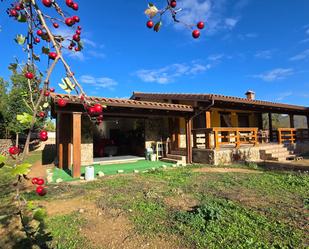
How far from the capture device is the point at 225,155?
11.1 metres

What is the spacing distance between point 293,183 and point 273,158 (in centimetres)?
531

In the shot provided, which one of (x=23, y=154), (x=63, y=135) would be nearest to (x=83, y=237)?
(x=23, y=154)

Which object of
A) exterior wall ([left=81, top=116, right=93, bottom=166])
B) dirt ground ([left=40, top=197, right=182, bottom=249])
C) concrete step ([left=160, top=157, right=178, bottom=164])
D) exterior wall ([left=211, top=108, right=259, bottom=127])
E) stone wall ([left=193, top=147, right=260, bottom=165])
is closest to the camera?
dirt ground ([left=40, top=197, right=182, bottom=249])

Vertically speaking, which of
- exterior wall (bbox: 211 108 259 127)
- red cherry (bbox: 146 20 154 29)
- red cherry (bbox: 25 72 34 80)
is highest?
exterior wall (bbox: 211 108 259 127)

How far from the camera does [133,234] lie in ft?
12.4

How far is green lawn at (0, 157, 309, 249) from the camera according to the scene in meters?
3.54

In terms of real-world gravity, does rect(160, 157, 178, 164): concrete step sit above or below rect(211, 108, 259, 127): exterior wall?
below

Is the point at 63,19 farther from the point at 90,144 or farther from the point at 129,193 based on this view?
the point at 90,144

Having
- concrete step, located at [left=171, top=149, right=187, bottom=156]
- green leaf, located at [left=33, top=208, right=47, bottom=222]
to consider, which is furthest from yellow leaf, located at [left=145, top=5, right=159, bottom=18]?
concrete step, located at [left=171, top=149, right=187, bottom=156]

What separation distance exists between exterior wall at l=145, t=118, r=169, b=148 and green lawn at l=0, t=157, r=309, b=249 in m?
5.73

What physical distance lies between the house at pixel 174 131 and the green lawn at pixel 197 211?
9.59ft

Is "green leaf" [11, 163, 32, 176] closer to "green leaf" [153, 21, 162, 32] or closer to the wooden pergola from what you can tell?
"green leaf" [153, 21, 162, 32]

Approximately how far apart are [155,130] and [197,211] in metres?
9.22

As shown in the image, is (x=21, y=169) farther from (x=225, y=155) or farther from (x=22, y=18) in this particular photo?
(x=225, y=155)
